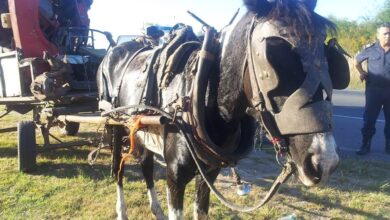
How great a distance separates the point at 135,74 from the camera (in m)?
3.75

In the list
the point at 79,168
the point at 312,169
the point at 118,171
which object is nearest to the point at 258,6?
the point at 312,169

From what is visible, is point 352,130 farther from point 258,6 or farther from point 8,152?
point 258,6

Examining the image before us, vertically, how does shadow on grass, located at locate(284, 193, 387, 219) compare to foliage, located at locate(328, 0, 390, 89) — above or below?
above

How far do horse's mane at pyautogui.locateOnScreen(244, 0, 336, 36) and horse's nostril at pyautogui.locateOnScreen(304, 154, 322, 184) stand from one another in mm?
594

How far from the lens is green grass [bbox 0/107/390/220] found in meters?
4.25

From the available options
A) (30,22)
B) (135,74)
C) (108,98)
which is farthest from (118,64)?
(30,22)

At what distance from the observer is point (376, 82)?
680 centimetres

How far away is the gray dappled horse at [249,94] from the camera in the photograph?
6.18 feet

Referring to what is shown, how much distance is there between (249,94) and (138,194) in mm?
2881

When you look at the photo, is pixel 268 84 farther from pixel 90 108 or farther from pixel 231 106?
pixel 90 108

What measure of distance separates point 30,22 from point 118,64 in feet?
6.93

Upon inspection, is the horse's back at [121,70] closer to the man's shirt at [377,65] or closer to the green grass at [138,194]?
the green grass at [138,194]

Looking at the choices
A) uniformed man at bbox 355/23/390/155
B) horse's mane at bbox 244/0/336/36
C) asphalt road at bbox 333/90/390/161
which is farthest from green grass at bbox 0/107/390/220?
horse's mane at bbox 244/0/336/36

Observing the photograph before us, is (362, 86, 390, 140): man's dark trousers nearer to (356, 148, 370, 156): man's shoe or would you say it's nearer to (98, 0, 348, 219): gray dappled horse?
(356, 148, 370, 156): man's shoe
